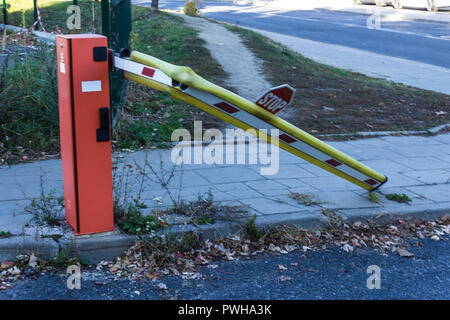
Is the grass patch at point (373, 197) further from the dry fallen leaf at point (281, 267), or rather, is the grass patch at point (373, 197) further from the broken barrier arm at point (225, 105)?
the dry fallen leaf at point (281, 267)

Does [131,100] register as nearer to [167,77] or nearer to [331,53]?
[167,77]

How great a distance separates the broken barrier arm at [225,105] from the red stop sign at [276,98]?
0.06 meters

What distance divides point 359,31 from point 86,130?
22.0 meters

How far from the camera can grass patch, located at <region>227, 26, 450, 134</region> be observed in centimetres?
886

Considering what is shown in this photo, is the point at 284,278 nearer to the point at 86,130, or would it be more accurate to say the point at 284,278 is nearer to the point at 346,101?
the point at 86,130

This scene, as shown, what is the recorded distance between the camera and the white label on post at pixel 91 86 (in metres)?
4.14

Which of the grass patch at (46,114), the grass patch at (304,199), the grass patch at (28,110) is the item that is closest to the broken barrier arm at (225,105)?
the grass patch at (304,199)

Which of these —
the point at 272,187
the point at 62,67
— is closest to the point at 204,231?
the point at 272,187

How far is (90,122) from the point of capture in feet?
13.9

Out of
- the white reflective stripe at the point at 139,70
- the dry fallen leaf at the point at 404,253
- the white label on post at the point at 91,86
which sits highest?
the white reflective stripe at the point at 139,70

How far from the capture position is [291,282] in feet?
13.9

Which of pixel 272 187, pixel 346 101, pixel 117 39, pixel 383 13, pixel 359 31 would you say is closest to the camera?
Answer: pixel 272 187

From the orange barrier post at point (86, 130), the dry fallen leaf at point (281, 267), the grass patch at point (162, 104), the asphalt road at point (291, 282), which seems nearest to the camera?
the asphalt road at point (291, 282)
